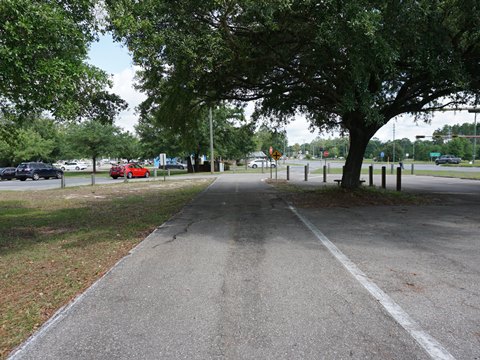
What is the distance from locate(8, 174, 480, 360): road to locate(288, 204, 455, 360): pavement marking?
0.5 inches

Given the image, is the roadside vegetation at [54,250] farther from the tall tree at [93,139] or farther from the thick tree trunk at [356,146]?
the tall tree at [93,139]

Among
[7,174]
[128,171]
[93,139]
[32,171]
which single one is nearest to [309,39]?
[128,171]

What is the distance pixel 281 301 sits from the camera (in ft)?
14.6

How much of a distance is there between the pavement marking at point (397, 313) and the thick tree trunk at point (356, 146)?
9.91 meters

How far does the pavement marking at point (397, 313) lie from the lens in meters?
3.27

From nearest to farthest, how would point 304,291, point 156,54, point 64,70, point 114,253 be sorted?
point 304,291 < point 64,70 < point 114,253 < point 156,54

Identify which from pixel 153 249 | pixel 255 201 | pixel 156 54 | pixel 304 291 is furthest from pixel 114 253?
pixel 255 201

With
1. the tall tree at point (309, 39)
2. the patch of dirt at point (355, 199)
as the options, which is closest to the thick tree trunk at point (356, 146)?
the patch of dirt at point (355, 199)

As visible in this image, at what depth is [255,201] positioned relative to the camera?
15094mm

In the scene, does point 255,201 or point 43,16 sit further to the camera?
point 255,201

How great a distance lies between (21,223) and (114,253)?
556 cm

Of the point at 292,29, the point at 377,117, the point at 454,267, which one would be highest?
the point at 292,29

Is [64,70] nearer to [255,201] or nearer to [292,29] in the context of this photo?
[292,29]

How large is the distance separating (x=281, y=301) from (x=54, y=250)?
5.18 meters
